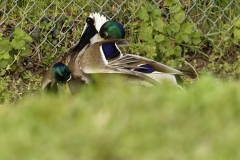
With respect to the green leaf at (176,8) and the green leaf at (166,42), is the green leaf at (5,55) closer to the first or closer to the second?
the green leaf at (166,42)

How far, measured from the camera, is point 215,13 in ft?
19.4

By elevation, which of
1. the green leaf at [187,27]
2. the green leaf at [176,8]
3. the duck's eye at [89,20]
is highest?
the duck's eye at [89,20]

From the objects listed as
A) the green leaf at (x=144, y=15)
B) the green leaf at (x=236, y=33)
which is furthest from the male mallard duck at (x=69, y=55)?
the green leaf at (x=236, y=33)

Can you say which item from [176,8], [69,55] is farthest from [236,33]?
[69,55]

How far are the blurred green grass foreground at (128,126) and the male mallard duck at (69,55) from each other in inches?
82.6

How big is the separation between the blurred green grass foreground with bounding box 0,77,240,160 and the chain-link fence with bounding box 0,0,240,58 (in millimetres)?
3133

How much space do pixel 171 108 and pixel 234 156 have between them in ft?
1.24

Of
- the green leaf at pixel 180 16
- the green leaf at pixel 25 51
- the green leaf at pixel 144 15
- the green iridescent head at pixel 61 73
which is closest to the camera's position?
the green iridescent head at pixel 61 73

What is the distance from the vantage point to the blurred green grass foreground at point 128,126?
1.97 metres

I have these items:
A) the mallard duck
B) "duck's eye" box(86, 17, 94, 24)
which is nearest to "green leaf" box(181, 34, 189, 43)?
"duck's eye" box(86, 17, 94, 24)

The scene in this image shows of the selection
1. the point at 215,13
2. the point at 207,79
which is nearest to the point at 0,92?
the point at 215,13

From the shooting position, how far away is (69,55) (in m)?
4.91

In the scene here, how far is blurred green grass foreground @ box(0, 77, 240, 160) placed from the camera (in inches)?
77.5

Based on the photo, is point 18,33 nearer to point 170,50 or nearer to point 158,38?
point 158,38
